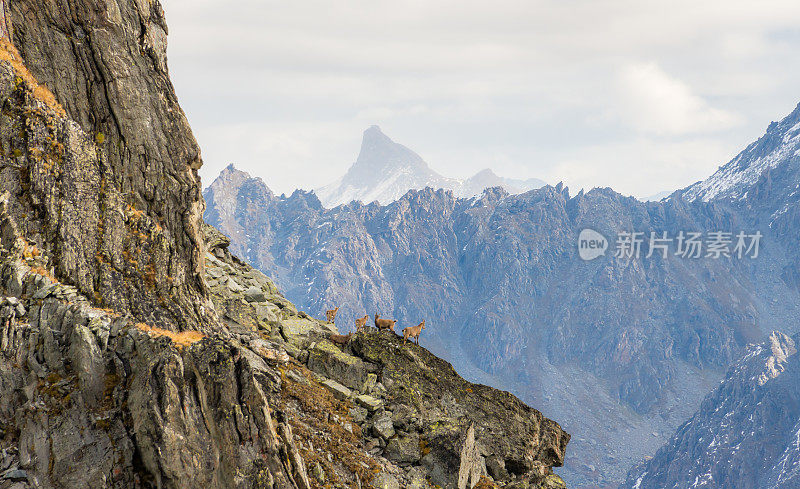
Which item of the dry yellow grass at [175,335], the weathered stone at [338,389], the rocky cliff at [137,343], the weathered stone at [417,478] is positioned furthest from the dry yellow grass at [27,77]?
the weathered stone at [417,478]

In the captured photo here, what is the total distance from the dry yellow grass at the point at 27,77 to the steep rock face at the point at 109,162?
1.81 feet

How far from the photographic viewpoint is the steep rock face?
851 inches

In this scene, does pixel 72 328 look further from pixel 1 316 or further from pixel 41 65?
pixel 41 65

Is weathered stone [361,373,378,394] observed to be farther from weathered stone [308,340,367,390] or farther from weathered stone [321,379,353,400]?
weathered stone [321,379,353,400]

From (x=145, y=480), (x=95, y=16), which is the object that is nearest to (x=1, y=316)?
(x=145, y=480)

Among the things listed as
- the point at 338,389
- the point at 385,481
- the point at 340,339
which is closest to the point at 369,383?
the point at 338,389

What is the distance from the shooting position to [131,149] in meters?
24.8

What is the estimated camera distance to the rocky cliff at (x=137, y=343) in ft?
59.0

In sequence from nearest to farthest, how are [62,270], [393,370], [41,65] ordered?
Result: [62,270] → [41,65] → [393,370]

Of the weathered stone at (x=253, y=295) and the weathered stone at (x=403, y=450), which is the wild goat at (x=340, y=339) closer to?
the weathered stone at (x=253, y=295)

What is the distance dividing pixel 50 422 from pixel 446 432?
695 inches

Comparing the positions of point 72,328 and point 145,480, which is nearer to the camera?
point 145,480

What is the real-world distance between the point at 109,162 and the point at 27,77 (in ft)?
15.9

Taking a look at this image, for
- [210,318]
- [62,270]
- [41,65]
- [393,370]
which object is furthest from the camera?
[393,370]
